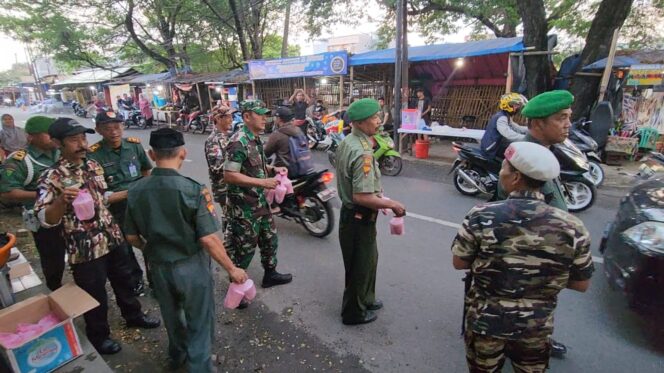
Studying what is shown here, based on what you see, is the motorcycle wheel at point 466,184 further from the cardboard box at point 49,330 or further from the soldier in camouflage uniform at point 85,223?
the cardboard box at point 49,330

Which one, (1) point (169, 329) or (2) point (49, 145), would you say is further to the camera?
(2) point (49, 145)

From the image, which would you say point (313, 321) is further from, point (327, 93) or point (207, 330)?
point (327, 93)

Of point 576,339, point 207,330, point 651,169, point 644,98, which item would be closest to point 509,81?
point 644,98

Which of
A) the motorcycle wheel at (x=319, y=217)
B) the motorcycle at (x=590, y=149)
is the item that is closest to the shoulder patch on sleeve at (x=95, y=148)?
the motorcycle wheel at (x=319, y=217)

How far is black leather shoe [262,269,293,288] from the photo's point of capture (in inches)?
134

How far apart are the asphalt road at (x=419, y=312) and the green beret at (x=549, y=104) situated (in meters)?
1.65

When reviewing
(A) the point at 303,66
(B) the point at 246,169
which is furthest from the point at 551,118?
(A) the point at 303,66

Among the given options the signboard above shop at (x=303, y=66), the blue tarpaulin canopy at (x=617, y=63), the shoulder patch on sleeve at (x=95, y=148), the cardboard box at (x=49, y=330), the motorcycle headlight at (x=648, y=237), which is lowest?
the cardboard box at (x=49, y=330)

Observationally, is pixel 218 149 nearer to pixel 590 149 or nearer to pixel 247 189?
pixel 247 189

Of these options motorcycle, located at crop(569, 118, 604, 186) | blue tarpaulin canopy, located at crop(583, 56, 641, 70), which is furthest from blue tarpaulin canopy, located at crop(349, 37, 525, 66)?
motorcycle, located at crop(569, 118, 604, 186)

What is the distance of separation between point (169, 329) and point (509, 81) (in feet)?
→ 28.2

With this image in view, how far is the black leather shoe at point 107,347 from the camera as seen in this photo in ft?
8.33

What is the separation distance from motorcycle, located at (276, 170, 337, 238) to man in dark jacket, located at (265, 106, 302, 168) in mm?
315

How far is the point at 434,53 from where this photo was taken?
966 centimetres
